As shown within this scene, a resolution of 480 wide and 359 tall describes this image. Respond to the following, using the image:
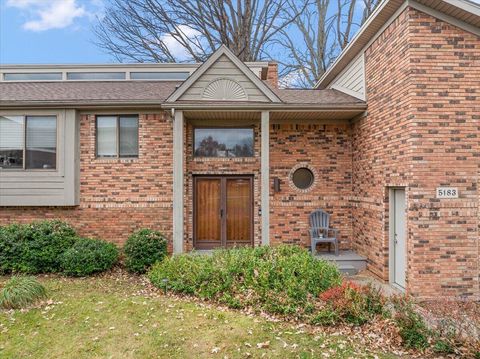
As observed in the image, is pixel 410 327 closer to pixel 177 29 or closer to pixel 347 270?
pixel 347 270

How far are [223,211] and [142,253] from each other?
8.83ft

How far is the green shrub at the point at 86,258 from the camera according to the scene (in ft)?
24.6

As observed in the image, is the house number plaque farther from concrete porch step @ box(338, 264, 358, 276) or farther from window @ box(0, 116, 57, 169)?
window @ box(0, 116, 57, 169)

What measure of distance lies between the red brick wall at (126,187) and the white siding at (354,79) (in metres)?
5.30

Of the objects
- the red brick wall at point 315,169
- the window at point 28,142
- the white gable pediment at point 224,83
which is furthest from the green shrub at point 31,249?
the red brick wall at point 315,169

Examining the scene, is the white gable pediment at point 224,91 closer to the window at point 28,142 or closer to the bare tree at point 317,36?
the window at point 28,142

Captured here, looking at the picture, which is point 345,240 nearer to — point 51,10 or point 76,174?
point 76,174

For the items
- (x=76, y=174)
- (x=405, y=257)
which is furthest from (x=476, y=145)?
(x=76, y=174)

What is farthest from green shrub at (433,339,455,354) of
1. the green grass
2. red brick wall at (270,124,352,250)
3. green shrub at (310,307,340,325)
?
red brick wall at (270,124,352,250)

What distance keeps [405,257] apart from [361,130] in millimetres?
3683

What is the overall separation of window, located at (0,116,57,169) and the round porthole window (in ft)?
22.1

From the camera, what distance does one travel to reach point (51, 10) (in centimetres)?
1559

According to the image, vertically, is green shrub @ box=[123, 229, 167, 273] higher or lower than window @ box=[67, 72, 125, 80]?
lower

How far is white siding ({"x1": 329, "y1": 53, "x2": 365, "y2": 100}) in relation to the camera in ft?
28.5
